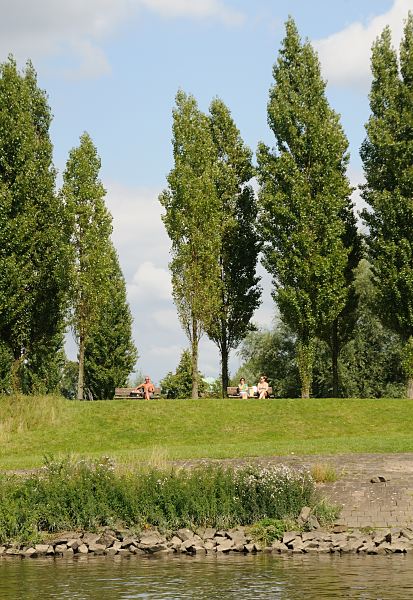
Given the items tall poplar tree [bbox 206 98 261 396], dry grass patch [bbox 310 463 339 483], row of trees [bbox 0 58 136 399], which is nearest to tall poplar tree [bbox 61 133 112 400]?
row of trees [bbox 0 58 136 399]

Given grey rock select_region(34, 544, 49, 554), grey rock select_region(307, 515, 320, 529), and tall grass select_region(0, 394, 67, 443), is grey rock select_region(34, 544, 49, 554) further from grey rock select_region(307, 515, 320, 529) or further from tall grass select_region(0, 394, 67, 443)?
tall grass select_region(0, 394, 67, 443)

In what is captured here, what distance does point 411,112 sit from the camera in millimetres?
49000

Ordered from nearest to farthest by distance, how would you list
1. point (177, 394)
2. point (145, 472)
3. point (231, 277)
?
point (145, 472)
point (231, 277)
point (177, 394)

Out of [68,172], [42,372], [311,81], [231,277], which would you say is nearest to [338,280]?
[231,277]

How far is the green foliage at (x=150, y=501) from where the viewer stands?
19.7 meters

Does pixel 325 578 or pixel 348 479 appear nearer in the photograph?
pixel 325 578

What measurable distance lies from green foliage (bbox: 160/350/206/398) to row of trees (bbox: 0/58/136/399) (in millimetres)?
19424

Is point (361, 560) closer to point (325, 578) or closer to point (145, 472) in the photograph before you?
point (325, 578)

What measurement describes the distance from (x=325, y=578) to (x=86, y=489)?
6.23 metres

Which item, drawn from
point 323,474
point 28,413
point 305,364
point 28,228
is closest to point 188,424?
point 28,413

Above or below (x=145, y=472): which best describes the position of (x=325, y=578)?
below

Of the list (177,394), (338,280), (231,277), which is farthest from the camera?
(177,394)

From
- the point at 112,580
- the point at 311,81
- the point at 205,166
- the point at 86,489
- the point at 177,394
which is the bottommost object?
the point at 112,580

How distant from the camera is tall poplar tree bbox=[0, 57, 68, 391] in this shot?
45094mm
